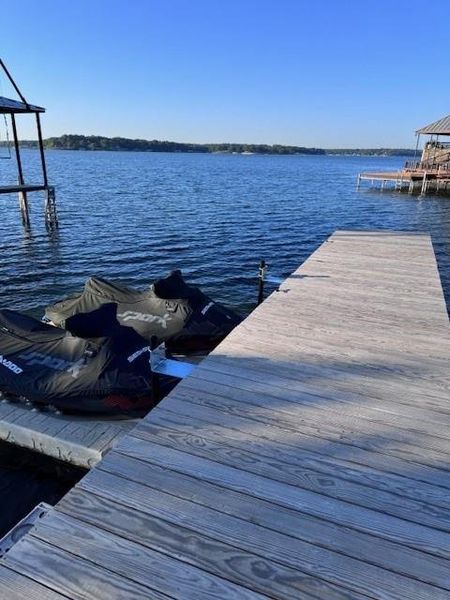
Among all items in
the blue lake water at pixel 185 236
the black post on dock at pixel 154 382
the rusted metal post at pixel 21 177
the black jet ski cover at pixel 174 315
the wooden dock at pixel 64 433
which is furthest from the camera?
the rusted metal post at pixel 21 177

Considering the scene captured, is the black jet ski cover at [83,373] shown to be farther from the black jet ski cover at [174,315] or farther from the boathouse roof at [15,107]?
the boathouse roof at [15,107]

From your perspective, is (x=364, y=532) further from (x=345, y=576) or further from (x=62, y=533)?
(x=62, y=533)

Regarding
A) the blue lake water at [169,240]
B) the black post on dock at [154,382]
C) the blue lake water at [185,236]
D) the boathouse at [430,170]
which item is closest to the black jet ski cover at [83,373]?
the black post on dock at [154,382]

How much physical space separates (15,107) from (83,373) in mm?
16807

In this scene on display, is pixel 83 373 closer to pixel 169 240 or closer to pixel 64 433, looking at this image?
pixel 64 433

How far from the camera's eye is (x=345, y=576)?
226cm

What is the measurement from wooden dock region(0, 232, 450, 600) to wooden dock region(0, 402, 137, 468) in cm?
126

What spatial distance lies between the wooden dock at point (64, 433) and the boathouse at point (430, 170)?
42.5 metres

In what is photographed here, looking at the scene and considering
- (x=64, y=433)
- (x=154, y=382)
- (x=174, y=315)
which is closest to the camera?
(x=64, y=433)

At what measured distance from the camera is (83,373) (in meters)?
5.12

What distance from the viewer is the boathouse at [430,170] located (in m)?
40.8

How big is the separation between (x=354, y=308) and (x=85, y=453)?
4292 mm

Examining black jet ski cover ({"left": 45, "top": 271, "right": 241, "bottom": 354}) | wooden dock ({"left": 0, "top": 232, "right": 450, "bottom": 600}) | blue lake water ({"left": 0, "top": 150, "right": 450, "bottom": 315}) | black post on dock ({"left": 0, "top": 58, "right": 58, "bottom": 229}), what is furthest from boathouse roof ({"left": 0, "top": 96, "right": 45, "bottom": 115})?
wooden dock ({"left": 0, "top": 232, "right": 450, "bottom": 600})

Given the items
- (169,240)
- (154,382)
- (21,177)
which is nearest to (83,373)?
(154,382)
